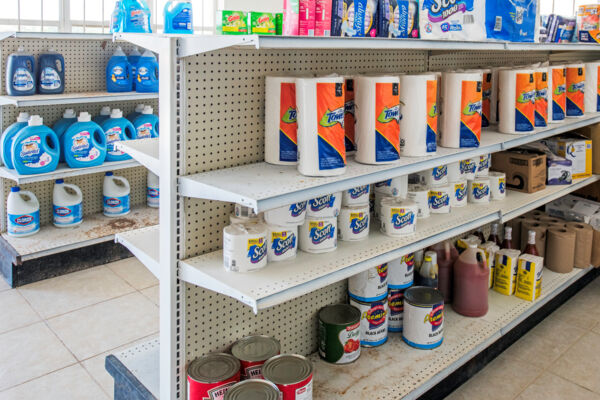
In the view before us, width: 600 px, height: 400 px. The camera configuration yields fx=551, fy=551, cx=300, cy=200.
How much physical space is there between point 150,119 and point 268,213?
261 centimetres

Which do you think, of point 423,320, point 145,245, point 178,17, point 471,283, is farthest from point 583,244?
point 178,17

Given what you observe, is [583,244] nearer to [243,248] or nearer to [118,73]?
[243,248]

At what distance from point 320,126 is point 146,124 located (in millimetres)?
2723

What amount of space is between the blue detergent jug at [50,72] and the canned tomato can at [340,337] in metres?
2.46

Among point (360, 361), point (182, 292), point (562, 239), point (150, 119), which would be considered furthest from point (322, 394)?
point (150, 119)

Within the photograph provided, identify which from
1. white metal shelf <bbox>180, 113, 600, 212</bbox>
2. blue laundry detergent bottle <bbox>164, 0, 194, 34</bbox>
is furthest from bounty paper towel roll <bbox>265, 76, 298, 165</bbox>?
blue laundry detergent bottle <bbox>164, 0, 194, 34</bbox>

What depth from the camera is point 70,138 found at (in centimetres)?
358

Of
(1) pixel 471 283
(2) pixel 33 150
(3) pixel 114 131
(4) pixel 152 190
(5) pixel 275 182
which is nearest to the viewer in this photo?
(5) pixel 275 182

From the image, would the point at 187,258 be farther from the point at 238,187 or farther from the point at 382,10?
the point at 382,10

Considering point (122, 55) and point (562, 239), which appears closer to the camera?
point (562, 239)

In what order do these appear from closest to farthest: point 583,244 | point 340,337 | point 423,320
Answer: point 340,337 < point 423,320 < point 583,244

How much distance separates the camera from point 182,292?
70.2 inches

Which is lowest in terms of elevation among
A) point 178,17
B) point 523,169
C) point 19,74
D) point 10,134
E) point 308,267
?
point 308,267

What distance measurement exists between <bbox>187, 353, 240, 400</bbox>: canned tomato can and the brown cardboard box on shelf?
1891 millimetres
